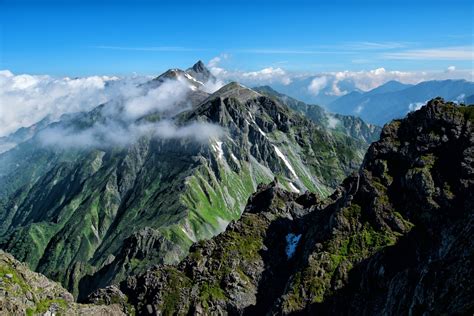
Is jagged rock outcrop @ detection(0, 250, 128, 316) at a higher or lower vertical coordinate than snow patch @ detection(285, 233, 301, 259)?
higher

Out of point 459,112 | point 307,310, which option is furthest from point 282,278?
point 459,112

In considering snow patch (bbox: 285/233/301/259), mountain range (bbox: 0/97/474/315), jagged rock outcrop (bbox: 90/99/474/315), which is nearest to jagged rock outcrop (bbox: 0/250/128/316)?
mountain range (bbox: 0/97/474/315)

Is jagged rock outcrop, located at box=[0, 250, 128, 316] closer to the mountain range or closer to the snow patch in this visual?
the mountain range

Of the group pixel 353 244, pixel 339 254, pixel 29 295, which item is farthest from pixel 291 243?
pixel 29 295

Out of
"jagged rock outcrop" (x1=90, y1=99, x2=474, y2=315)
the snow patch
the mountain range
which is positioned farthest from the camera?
the snow patch

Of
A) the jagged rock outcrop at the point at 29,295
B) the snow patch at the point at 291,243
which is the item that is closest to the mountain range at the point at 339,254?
the jagged rock outcrop at the point at 29,295

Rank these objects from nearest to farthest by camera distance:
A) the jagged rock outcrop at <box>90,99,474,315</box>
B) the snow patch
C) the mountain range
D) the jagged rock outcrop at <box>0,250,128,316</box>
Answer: the jagged rock outcrop at <box>0,250,128,316</box> < the mountain range < the jagged rock outcrop at <box>90,99,474,315</box> < the snow patch
